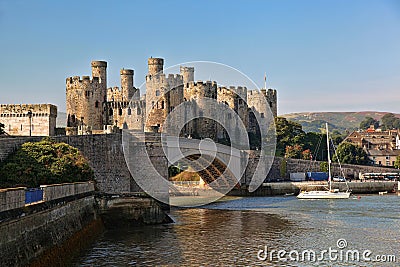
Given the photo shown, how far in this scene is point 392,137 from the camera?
106m

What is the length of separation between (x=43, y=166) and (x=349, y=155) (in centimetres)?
5270

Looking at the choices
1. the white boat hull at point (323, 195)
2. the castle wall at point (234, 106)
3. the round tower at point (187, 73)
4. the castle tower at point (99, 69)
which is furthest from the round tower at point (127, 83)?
the white boat hull at point (323, 195)

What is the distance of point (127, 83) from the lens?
204ft

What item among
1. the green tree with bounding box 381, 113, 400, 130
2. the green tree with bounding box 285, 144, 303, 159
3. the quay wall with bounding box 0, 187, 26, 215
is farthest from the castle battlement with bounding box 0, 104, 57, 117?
the green tree with bounding box 381, 113, 400, 130

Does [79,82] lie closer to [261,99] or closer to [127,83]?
[127,83]

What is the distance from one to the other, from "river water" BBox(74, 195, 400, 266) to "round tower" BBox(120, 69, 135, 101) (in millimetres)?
26607

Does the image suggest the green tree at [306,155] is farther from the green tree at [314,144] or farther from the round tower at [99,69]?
the round tower at [99,69]

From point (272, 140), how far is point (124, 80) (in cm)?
2068

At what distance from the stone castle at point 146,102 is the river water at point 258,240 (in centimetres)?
2093

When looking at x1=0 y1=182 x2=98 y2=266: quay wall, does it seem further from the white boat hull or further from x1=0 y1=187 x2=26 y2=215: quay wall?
the white boat hull

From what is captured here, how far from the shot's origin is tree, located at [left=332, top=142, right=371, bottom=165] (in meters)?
73.3

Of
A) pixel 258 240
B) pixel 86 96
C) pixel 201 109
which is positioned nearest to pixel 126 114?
pixel 86 96

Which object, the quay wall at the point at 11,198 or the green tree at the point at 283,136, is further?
the green tree at the point at 283,136

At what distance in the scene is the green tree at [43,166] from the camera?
2503cm
